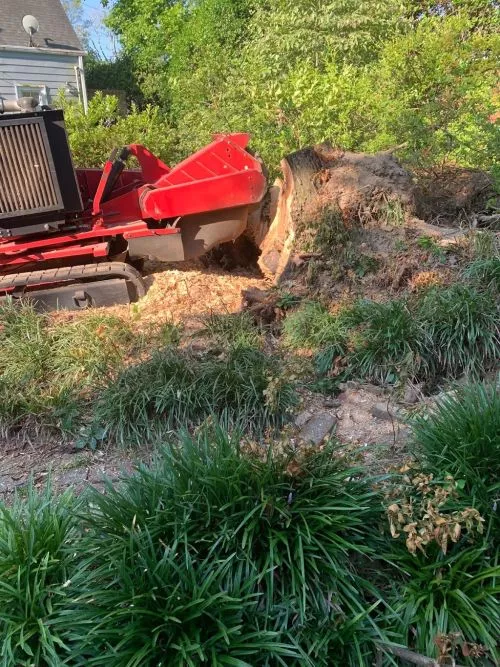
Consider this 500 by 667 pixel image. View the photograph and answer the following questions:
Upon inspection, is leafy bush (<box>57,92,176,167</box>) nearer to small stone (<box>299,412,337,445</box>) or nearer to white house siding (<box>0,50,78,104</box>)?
white house siding (<box>0,50,78,104</box>)

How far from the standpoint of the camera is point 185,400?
145 inches

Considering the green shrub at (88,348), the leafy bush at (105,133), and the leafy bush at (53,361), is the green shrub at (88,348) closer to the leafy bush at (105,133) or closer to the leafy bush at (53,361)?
the leafy bush at (53,361)

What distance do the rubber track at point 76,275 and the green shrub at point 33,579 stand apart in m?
3.31

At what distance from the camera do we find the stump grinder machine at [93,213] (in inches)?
202

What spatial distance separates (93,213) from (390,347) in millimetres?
3411

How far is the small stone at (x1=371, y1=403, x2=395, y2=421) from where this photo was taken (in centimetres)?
348

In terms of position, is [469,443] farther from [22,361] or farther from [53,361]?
[22,361]

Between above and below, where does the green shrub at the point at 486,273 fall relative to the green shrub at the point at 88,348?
above

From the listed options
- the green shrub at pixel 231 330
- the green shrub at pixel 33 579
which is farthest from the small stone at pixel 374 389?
the green shrub at pixel 33 579

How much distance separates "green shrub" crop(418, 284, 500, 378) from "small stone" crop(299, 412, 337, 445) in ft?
3.02

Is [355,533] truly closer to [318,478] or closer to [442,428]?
[318,478]

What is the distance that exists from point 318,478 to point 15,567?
1.24m

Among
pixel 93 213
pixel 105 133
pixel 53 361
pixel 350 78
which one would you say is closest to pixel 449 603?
pixel 53 361

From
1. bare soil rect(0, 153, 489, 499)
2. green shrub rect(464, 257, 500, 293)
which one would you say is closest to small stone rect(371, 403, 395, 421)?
bare soil rect(0, 153, 489, 499)
